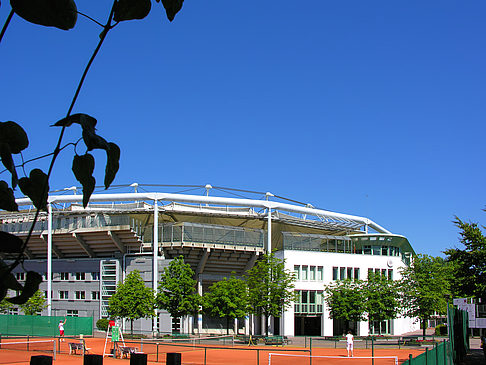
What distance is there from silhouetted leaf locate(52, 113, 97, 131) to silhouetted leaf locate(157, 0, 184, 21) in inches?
11.1

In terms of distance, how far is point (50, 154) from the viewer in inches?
50.6

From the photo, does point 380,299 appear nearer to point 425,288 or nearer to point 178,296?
point 425,288

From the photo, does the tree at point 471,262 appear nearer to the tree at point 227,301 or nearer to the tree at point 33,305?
the tree at point 227,301

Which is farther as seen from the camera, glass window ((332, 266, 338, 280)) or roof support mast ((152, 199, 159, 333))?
glass window ((332, 266, 338, 280))

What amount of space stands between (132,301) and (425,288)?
26850 millimetres

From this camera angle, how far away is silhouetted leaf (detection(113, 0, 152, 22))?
1.23 m

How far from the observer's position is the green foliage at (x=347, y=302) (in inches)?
2130

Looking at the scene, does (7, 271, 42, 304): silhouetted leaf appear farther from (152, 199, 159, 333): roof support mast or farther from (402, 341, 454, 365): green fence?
(152, 199, 159, 333): roof support mast

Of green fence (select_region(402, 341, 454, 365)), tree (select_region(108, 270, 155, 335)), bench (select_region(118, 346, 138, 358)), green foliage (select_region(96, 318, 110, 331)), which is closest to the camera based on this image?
green fence (select_region(402, 341, 454, 365))

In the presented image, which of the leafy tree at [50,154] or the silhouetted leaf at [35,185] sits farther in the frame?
the silhouetted leaf at [35,185]

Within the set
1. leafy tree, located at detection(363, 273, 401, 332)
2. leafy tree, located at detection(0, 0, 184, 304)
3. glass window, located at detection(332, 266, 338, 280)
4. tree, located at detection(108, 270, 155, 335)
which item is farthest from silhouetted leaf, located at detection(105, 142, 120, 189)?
glass window, located at detection(332, 266, 338, 280)

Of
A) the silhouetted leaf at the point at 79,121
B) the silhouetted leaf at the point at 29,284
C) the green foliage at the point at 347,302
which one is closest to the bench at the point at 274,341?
the green foliage at the point at 347,302

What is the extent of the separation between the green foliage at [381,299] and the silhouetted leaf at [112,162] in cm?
5434

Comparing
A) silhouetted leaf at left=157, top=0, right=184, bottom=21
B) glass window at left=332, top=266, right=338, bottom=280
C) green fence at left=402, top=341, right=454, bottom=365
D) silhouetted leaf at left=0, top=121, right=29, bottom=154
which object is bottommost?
green fence at left=402, top=341, right=454, bottom=365
